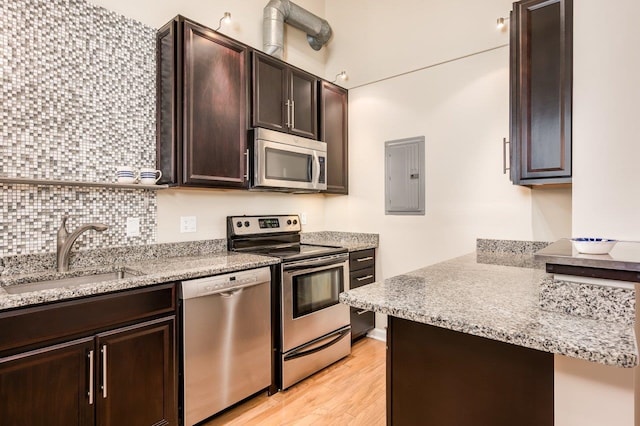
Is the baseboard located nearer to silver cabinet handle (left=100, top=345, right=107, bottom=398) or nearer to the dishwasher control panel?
the dishwasher control panel

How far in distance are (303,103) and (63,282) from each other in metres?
2.20

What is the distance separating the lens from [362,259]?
3236mm

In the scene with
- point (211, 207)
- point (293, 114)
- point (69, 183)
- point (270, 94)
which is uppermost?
point (270, 94)

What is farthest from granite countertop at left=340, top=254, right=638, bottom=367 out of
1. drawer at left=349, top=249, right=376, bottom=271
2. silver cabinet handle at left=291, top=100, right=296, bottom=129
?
silver cabinet handle at left=291, top=100, right=296, bottom=129

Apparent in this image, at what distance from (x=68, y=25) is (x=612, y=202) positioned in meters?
2.83

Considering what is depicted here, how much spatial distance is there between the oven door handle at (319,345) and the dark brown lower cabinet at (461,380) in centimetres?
120

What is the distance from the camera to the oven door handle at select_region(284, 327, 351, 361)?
8.15 ft

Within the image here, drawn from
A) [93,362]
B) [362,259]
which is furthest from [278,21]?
[93,362]

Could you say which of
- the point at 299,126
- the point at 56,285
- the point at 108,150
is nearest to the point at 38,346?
the point at 56,285

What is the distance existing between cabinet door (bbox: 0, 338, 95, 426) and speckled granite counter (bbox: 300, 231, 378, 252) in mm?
2105

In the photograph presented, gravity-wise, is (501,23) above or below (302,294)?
above

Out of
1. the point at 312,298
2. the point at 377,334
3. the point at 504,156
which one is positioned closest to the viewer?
the point at 504,156

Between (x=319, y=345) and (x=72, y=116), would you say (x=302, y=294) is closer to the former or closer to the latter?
(x=319, y=345)

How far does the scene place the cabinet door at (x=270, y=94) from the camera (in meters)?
2.63
